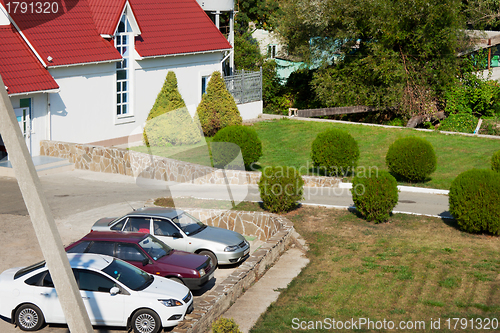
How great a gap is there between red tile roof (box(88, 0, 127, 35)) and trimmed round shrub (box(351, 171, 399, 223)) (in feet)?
48.9

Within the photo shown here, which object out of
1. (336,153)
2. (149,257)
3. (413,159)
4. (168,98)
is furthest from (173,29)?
(149,257)

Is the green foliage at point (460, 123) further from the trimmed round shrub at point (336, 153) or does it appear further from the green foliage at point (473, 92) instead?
the trimmed round shrub at point (336, 153)

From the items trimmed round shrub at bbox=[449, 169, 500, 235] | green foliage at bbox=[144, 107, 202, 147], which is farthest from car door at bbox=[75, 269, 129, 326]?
green foliage at bbox=[144, 107, 202, 147]

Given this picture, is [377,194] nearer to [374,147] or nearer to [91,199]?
[91,199]

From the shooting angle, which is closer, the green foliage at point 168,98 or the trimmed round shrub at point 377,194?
the trimmed round shrub at point 377,194

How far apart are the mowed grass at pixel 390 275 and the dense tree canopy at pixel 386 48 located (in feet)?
55.2

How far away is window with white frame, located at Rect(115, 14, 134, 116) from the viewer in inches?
1011

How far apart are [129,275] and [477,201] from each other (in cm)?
937

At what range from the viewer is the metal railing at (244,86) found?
31.9 m

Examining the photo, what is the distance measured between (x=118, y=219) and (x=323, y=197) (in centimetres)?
805

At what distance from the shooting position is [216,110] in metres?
27.3

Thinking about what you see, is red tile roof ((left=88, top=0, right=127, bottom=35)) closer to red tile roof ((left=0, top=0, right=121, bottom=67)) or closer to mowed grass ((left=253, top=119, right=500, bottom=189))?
red tile roof ((left=0, top=0, right=121, bottom=67))

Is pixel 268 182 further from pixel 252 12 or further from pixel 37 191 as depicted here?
pixel 252 12

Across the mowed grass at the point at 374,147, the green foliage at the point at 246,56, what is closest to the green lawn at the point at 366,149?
the mowed grass at the point at 374,147
